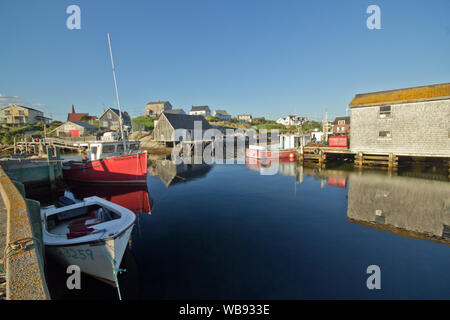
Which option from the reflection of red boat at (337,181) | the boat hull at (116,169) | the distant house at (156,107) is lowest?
the reflection of red boat at (337,181)

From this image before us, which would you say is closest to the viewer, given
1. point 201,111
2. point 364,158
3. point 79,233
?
point 79,233

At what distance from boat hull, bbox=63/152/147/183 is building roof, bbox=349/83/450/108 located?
81.8 feet

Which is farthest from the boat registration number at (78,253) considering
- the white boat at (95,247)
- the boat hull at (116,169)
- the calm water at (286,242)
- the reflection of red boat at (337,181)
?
the reflection of red boat at (337,181)

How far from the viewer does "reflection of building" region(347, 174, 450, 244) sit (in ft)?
34.8

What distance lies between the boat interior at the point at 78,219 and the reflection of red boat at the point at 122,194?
437cm

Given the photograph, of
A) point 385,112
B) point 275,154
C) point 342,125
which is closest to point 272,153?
point 275,154

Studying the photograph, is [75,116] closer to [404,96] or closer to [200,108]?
[200,108]

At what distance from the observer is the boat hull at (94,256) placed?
21.1 ft

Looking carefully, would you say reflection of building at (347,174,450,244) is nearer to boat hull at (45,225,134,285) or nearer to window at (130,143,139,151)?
boat hull at (45,225,134,285)

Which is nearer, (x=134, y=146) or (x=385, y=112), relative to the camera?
(x=134, y=146)

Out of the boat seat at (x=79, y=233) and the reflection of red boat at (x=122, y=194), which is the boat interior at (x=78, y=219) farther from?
the reflection of red boat at (x=122, y=194)

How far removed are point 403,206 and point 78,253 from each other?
1676 centimetres

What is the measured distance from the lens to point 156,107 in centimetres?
8438
